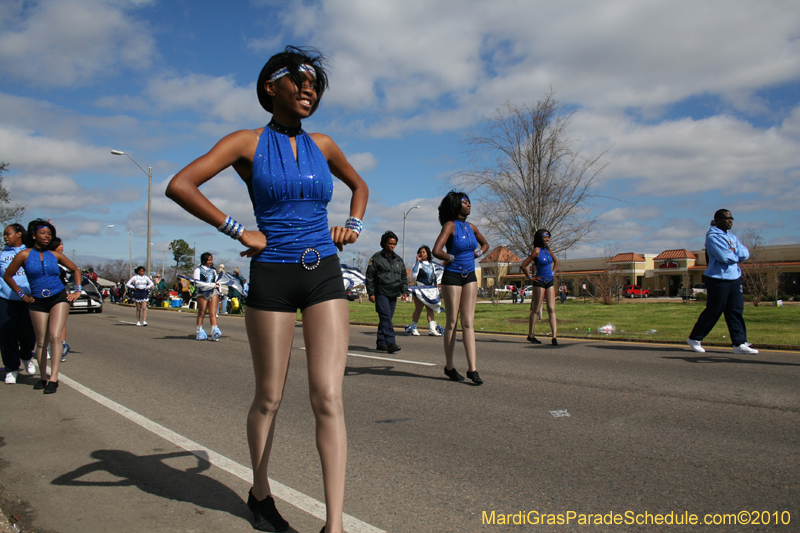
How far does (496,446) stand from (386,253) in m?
6.70

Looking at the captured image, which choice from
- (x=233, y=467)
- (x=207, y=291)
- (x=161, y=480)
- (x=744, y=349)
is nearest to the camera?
(x=161, y=480)

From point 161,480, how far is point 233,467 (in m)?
0.44

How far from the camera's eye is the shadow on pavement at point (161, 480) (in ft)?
10.4

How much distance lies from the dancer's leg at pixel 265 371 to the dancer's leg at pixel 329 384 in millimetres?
131

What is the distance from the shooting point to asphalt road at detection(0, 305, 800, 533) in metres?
2.97

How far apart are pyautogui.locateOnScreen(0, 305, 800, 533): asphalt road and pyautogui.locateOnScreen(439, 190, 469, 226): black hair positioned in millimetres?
1922

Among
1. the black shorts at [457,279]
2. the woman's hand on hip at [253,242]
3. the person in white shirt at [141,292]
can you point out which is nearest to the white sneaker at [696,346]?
the black shorts at [457,279]

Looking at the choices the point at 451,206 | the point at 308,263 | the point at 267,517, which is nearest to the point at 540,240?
the point at 451,206

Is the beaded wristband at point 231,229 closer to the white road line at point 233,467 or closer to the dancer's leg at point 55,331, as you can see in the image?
the white road line at point 233,467

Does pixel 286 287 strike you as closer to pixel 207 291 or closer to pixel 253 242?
pixel 253 242

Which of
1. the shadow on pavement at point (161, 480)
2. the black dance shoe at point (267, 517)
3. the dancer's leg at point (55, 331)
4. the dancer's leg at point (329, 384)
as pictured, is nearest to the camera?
the dancer's leg at point (329, 384)

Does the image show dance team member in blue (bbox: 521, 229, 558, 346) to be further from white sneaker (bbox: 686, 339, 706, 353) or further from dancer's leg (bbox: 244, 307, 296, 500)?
dancer's leg (bbox: 244, 307, 296, 500)

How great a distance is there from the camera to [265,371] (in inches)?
103

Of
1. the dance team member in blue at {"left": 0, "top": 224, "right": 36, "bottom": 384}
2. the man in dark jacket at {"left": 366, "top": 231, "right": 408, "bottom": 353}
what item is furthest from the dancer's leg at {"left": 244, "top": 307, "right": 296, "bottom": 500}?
the man in dark jacket at {"left": 366, "top": 231, "right": 408, "bottom": 353}
